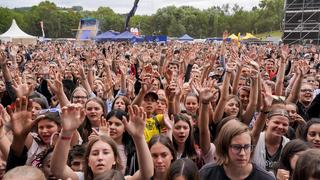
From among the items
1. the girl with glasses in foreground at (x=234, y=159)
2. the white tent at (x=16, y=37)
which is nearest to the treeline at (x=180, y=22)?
the white tent at (x=16, y=37)

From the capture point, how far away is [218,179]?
3109 mm

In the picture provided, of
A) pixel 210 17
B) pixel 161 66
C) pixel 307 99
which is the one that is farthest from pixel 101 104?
pixel 210 17

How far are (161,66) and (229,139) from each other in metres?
7.26

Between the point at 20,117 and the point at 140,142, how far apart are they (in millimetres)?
973

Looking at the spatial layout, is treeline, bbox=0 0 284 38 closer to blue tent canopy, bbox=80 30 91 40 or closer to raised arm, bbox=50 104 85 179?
blue tent canopy, bbox=80 30 91 40

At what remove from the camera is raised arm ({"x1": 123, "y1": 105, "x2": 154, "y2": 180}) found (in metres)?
3.42

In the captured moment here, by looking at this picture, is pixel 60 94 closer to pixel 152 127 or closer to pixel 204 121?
pixel 152 127

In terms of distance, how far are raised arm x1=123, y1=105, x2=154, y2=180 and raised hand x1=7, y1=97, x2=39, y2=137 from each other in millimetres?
802

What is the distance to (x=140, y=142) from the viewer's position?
3.44 meters

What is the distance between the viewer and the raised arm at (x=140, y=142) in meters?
3.42

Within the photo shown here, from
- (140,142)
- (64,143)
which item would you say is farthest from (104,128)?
(64,143)

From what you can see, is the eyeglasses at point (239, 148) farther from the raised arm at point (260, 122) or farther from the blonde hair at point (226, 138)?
the raised arm at point (260, 122)

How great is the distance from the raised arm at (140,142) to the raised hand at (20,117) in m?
0.80

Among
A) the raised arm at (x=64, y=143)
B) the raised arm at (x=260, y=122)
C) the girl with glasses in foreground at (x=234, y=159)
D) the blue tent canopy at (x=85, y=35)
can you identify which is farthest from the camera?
the blue tent canopy at (x=85, y=35)
